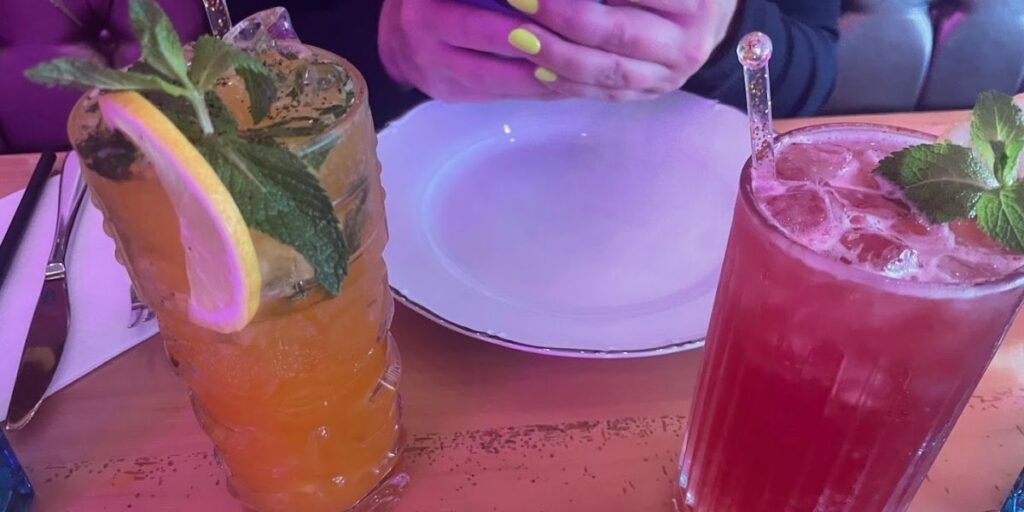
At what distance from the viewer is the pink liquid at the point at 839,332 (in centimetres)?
45

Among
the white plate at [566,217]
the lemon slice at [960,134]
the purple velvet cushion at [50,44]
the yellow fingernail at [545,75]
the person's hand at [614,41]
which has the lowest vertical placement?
the purple velvet cushion at [50,44]

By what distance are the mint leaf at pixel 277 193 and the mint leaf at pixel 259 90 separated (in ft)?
0.11

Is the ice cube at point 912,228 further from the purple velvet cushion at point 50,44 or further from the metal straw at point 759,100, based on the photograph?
the purple velvet cushion at point 50,44

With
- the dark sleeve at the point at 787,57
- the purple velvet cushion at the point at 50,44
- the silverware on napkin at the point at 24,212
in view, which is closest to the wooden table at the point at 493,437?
the silverware on napkin at the point at 24,212

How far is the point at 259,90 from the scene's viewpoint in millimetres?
457

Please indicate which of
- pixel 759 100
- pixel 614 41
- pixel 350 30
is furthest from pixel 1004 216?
pixel 350 30

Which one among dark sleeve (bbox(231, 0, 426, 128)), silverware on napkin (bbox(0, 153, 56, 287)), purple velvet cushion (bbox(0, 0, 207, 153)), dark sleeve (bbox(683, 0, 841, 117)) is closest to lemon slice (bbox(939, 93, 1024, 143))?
dark sleeve (bbox(683, 0, 841, 117))

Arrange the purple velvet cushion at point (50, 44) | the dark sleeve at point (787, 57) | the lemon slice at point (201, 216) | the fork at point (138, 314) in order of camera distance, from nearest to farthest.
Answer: the lemon slice at point (201, 216), the fork at point (138, 314), the dark sleeve at point (787, 57), the purple velvet cushion at point (50, 44)

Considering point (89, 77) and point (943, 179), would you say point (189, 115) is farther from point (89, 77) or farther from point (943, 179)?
point (943, 179)

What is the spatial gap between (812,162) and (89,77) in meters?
0.40

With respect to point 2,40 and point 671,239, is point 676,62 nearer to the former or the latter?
point 671,239

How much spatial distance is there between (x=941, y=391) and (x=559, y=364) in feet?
0.93

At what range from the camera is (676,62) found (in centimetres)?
92

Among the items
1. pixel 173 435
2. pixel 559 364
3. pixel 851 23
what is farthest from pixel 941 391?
pixel 851 23
